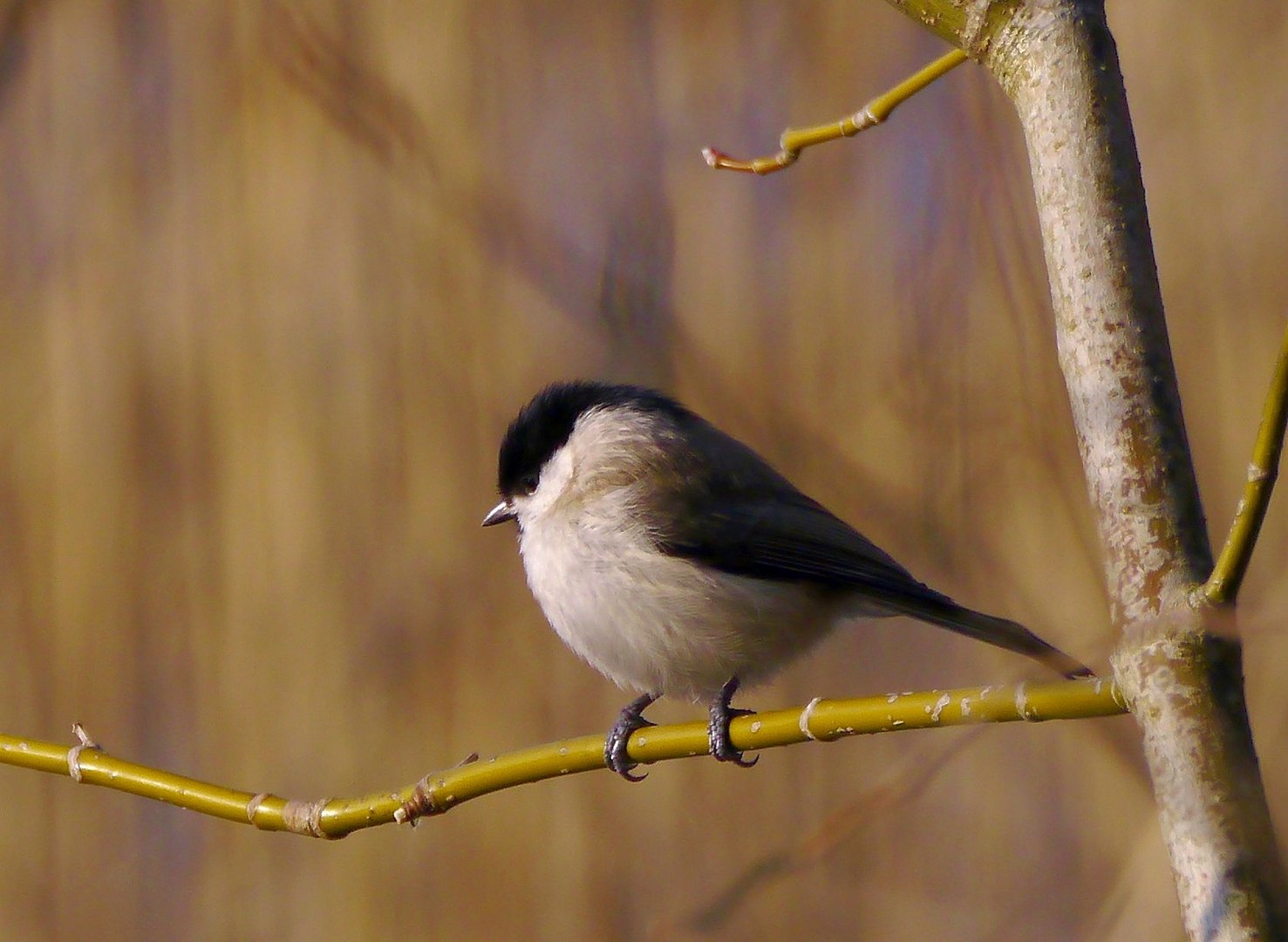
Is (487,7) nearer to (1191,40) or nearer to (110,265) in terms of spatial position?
(110,265)

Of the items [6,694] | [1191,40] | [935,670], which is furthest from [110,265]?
[1191,40]

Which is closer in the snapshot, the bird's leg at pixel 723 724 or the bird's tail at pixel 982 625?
the bird's leg at pixel 723 724

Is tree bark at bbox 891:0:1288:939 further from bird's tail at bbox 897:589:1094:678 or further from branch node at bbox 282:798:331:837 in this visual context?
branch node at bbox 282:798:331:837

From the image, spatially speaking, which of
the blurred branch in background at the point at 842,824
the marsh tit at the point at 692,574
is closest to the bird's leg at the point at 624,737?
the marsh tit at the point at 692,574

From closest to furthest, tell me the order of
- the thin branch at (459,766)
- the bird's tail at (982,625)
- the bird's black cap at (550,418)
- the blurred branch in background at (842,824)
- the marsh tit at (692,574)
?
the blurred branch in background at (842,824), the thin branch at (459,766), the bird's tail at (982,625), the marsh tit at (692,574), the bird's black cap at (550,418)

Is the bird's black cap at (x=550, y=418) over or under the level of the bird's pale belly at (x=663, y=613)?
over

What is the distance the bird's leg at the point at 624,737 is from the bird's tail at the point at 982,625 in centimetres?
50

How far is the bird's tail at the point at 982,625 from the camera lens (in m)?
1.89

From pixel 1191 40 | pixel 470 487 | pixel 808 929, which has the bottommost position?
pixel 808 929

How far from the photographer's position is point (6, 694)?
394 centimetres

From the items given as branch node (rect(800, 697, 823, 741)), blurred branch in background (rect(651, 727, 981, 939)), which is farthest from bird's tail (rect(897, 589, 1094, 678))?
blurred branch in background (rect(651, 727, 981, 939))

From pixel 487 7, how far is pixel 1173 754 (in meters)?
3.71

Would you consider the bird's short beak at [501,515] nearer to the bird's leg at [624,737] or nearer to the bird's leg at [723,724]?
the bird's leg at [624,737]

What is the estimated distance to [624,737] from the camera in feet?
5.71
